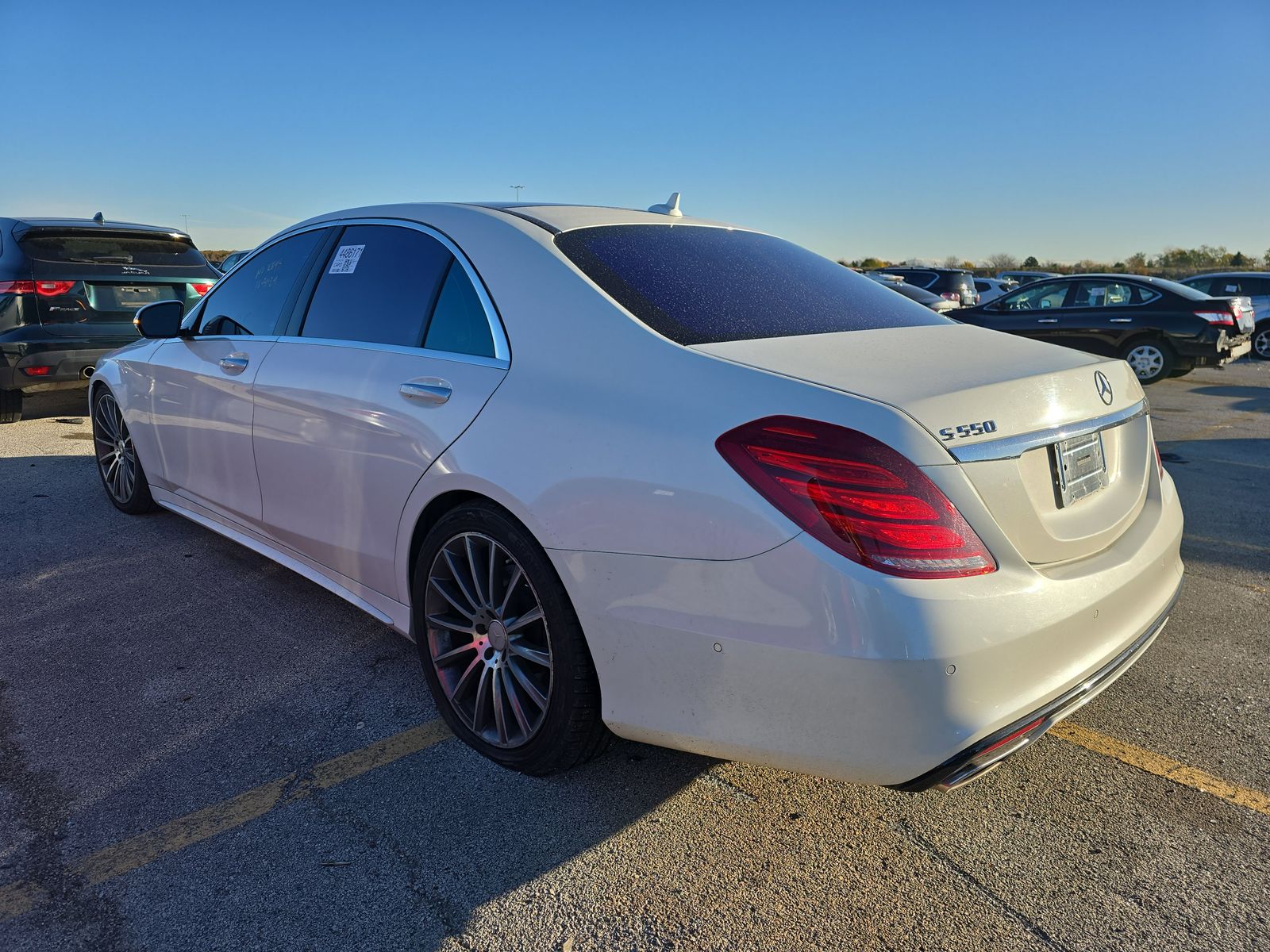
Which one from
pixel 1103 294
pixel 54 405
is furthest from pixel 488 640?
pixel 1103 294

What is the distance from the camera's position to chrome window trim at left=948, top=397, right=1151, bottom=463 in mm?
1903

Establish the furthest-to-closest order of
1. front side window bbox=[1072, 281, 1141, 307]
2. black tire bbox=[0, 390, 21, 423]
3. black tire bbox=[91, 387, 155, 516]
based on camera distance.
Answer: front side window bbox=[1072, 281, 1141, 307] → black tire bbox=[0, 390, 21, 423] → black tire bbox=[91, 387, 155, 516]

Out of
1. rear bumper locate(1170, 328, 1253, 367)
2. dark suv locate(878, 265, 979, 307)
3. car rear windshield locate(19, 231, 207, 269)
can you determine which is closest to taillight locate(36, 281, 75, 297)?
car rear windshield locate(19, 231, 207, 269)

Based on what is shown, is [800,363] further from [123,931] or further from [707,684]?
[123,931]

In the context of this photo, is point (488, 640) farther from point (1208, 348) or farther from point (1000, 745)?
point (1208, 348)

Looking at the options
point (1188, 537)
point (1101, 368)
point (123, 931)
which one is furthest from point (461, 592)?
point (1188, 537)

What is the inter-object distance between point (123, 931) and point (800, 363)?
2.00 metres

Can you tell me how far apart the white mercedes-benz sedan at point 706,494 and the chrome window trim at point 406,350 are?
0.01m

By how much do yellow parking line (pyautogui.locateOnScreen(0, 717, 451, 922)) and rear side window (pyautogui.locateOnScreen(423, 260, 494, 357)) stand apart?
122 centimetres

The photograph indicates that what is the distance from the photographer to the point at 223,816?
2.38 m

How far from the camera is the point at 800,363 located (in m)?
2.13

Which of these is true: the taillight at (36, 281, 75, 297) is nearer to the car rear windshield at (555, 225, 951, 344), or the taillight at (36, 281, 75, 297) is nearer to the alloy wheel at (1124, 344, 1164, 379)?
the car rear windshield at (555, 225, 951, 344)

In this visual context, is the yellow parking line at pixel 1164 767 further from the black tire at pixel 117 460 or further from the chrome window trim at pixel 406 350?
the black tire at pixel 117 460

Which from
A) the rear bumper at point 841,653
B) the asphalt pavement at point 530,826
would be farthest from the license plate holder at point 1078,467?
the asphalt pavement at point 530,826
